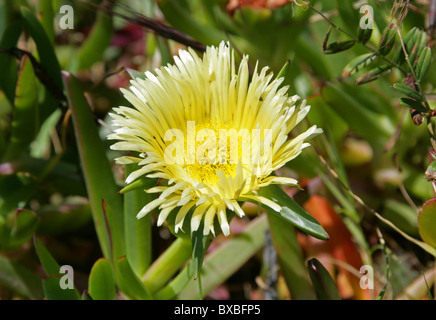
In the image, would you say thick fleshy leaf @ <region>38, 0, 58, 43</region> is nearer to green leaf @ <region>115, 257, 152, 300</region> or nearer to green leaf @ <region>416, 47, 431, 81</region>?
green leaf @ <region>115, 257, 152, 300</region>

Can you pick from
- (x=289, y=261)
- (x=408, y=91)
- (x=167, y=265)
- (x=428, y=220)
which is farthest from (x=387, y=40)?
(x=167, y=265)

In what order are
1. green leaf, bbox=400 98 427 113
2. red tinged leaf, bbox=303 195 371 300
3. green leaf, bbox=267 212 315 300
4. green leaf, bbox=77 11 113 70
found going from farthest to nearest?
green leaf, bbox=77 11 113 70 → red tinged leaf, bbox=303 195 371 300 → green leaf, bbox=267 212 315 300 → green leaf, bbox=400 98 427 113

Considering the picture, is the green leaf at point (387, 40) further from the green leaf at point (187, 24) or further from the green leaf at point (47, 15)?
the green leaf at point (47, 15)

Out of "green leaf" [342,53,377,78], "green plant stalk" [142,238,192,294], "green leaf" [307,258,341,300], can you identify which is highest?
"green leaf" [342,53,377,78]

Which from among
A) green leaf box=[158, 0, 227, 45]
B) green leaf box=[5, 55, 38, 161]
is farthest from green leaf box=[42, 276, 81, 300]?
green leaf box=[158, 0, 227, 45]

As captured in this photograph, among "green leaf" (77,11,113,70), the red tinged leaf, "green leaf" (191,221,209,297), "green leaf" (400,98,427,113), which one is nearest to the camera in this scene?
"green leaf" (191,221,209,297)

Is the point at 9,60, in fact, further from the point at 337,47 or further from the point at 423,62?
the point at 423,62

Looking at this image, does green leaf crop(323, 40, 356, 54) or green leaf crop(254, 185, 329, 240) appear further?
green leaf crop(323, 40, 356, 54)

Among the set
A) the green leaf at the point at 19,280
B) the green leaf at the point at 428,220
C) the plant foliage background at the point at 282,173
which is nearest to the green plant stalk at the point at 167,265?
the plant foliage background at the point at 282,173
